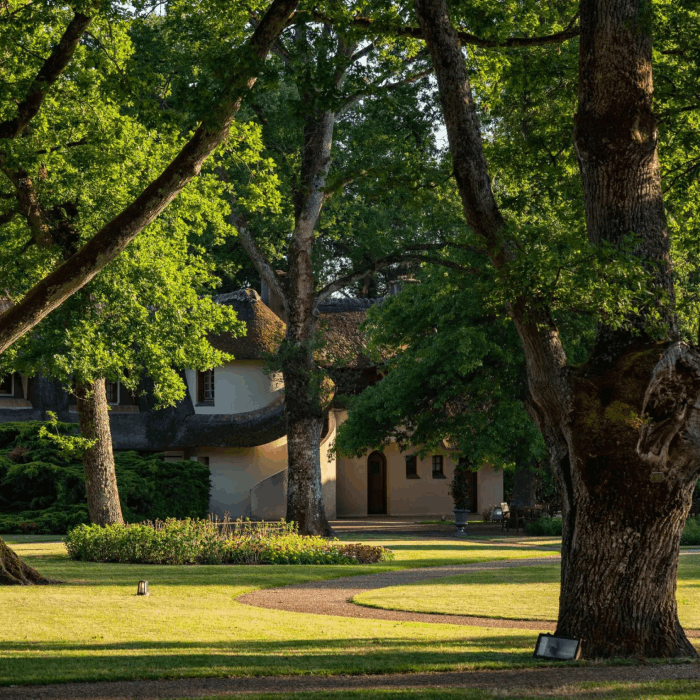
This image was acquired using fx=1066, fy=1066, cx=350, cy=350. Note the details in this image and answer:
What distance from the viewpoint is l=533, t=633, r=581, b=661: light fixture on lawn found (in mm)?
10641

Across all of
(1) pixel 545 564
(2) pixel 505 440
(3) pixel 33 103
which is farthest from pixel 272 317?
(3) pixel 33 103

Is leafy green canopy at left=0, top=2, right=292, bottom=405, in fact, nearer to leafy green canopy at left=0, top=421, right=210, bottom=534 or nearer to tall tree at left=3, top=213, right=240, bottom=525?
tall tree at left=3, top=213, right=240, bottom=525

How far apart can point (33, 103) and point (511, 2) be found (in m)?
7.37

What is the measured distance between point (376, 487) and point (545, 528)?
45.1ft

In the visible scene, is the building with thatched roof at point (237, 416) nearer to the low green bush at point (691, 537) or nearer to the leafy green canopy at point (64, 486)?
the leafy green canopy at point (64, 486)

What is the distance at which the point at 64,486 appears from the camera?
33.8 m

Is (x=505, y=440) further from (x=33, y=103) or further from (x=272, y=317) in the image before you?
(x=33, y=103)

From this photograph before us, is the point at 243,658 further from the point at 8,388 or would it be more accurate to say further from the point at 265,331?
the point at 8,388

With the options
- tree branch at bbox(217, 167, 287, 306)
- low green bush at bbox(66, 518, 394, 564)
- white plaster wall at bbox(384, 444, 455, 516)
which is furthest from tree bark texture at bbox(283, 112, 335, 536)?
white plaster wall at bbox(384, 444, 455, 516)

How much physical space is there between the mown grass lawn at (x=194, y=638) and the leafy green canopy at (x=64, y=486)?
14.2 meters

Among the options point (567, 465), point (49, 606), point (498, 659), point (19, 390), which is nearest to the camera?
point (498, 659)

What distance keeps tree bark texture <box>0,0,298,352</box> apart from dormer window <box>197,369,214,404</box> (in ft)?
92.6

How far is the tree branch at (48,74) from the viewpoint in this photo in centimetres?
1530

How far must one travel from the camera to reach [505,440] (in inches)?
1221
